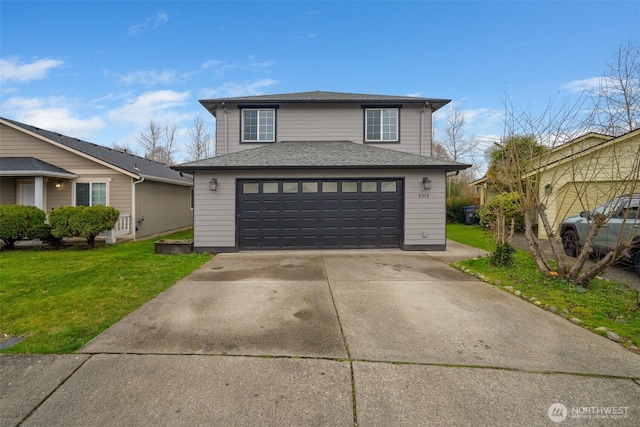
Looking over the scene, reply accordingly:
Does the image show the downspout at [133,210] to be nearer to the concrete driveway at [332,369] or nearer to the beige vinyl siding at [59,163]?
the beige vinyl siding at [59,163]

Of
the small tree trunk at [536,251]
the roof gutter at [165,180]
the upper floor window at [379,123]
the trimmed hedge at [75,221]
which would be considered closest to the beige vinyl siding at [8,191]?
the trimmed hedge at [75,221]

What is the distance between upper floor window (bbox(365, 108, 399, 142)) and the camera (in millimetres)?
11508

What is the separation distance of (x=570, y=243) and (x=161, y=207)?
15982mm

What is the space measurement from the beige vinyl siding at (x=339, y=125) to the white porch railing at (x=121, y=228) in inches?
182

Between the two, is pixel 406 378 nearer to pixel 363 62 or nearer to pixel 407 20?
pixel 407 20

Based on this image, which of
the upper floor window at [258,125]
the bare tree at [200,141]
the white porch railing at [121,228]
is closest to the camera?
the white porch railing at [121,228]

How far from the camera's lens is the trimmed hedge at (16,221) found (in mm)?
8594

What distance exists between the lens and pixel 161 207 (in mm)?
14109

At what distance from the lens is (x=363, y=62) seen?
51.4 ft

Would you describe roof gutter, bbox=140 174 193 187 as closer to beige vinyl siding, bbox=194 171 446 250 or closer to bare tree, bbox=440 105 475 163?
beige vinyl siding, bbox=194 171 446 250

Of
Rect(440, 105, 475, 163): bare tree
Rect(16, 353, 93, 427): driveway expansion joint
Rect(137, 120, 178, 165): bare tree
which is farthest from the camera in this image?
Rect(137, 120, 178, 165): bare tree

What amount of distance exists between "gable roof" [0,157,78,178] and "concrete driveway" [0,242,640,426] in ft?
32.3

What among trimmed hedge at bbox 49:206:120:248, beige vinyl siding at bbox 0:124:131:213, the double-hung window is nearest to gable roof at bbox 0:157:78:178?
beige vinyl siding at bbox 0:124:131:213

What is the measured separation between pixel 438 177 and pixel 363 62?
31.6 feet
